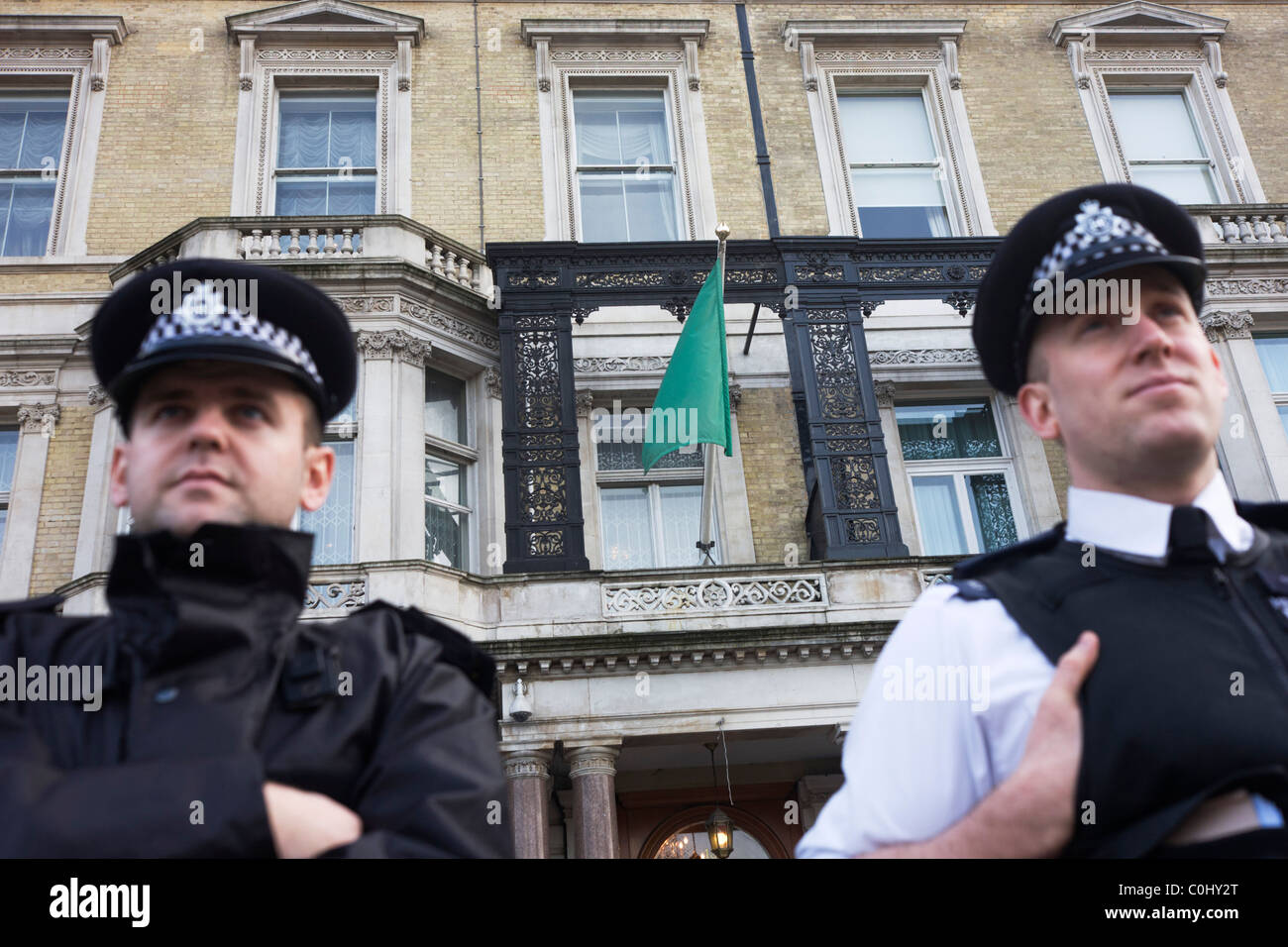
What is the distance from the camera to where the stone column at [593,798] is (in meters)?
7.39

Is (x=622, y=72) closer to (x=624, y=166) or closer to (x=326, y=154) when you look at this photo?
(x=624, y=166)

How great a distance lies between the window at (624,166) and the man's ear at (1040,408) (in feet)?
30.8

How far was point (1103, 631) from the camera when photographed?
2.10 metres

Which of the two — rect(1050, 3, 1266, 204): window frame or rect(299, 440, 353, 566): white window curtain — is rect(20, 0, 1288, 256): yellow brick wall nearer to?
rect(1050, 3, 1266, 204): window frame

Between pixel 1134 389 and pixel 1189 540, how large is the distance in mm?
343

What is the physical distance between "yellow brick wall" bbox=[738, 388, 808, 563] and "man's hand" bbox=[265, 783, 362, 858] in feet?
27.0

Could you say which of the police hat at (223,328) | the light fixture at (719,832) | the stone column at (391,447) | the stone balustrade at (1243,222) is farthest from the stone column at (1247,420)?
the police hat at (223,328)

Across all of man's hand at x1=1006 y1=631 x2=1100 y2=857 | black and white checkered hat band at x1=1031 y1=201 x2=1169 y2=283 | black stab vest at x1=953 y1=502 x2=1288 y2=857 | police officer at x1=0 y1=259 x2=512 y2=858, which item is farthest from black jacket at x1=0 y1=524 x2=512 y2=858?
black and white checkered hat band at x1=1031 y1=201 x2=1169 y2=283

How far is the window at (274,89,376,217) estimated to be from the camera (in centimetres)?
1140

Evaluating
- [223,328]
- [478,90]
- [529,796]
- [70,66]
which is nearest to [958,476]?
[529,796]

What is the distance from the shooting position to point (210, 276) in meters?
2.33

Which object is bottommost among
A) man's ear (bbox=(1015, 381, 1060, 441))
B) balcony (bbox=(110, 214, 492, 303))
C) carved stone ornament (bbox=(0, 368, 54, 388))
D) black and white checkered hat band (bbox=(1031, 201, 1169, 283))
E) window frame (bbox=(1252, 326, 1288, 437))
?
man's ear (bbox=(1015, 381, 1060, 441))
